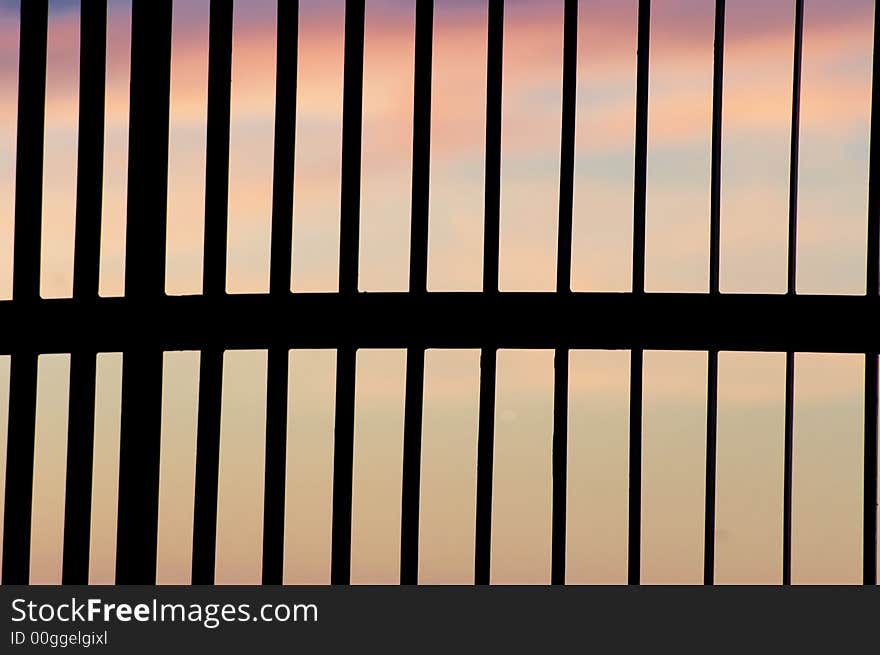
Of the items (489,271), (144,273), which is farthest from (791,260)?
(144,273)

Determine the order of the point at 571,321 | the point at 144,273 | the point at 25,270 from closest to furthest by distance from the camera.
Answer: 1. the point at 571,321
2. the point at 144,273
3. the point at 25,270

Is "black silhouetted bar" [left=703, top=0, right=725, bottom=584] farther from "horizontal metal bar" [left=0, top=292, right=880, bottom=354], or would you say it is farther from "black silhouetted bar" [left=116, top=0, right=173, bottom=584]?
"black silhouetted bar" [left=116, top=0, right=173, bottom=584]

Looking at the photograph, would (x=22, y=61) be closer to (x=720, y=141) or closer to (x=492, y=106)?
(x=492, y=106)

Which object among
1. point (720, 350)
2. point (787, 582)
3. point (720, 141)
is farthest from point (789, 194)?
point (787, 582)

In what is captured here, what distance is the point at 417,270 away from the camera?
418cm

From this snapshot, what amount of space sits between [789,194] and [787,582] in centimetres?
136

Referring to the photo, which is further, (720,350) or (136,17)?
(136,17)

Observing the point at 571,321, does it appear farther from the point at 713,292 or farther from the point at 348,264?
the point at 348,264

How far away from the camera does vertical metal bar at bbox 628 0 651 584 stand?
13.4 ft

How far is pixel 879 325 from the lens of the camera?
4117 mm

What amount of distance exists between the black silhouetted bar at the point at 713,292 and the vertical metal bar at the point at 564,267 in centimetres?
49

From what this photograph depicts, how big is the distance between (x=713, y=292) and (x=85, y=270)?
230cm

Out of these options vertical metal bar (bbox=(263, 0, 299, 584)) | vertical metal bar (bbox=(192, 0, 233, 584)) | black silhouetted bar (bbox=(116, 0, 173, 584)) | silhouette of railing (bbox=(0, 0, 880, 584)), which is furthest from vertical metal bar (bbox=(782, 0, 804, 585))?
black silhouetted bar (bbox=(116, 0, 173, 584))

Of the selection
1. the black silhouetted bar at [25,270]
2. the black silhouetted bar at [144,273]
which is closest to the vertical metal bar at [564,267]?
the black silhouetted bar at [144,273]
